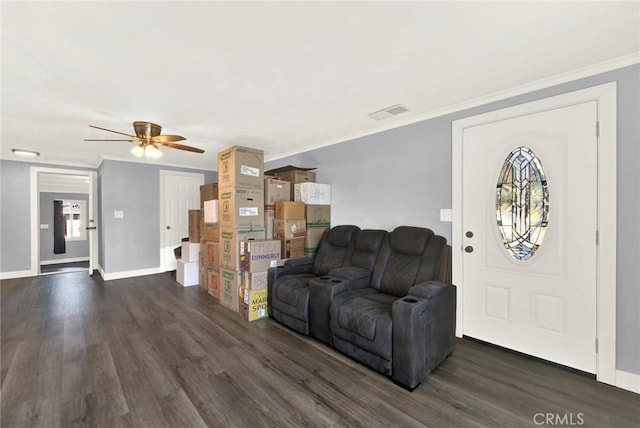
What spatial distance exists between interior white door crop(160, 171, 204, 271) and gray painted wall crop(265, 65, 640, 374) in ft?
7.87

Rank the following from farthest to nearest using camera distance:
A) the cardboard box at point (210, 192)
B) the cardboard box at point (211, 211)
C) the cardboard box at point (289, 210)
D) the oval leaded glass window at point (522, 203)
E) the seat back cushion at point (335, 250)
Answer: the cardboard box at point (210, 192) < the cardboard box at point (211, 211) < the cardboard box at point (289, 210) < the seat back cushion at point (335, 250) < the oval leaded glass window at point (522, 203)

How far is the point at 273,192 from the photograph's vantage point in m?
3.82

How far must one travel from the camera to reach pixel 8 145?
412 centimetres

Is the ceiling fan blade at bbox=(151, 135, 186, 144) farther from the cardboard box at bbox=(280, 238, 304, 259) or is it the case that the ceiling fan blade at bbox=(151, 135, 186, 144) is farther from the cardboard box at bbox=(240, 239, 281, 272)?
the cardboard box at bbox=(280, 238, 304, 259)

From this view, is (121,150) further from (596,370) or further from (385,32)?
(596,370)

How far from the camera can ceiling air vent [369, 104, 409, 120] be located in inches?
108

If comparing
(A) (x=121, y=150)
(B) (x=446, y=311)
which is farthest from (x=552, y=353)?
(A) (x=121, y=150)

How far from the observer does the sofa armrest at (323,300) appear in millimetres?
2471

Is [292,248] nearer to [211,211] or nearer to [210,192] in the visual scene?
[211,211]

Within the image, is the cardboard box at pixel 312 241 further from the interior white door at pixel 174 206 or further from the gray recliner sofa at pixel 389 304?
the interior white door at pixel 174 206

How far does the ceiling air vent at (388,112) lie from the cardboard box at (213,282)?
294 centimetres

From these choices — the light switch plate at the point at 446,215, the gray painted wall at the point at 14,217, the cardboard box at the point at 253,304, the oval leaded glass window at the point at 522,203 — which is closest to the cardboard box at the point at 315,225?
the cardboard box at the point at 253,304

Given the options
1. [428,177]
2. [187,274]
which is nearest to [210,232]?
[187,274]

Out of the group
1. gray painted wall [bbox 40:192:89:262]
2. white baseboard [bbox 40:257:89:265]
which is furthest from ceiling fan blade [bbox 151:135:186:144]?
white baseboard [bbox 40:257:89:265]
